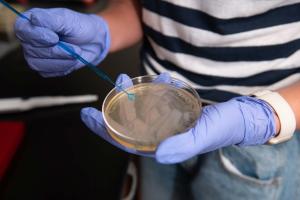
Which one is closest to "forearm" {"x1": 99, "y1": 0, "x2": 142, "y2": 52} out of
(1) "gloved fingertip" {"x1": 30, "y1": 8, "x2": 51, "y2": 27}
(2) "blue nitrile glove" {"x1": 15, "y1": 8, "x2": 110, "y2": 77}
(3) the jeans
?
(2) "blue nitrile glove" {"x1": 15, "y1": 8, "x2": 110, "y2": 77}

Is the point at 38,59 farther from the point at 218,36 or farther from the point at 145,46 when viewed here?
the point at 218,36

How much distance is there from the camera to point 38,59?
2.57 ft

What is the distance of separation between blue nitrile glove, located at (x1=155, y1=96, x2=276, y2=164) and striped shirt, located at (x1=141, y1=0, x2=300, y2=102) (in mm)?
131

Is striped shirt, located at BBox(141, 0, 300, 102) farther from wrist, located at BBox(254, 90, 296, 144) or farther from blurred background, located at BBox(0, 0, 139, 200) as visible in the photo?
blurred background, located at BBox(0, 0, 139, 200)

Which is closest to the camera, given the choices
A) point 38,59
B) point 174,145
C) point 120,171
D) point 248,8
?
point 174,145

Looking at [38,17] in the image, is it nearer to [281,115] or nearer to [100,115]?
[100,115]

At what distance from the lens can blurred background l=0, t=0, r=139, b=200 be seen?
0.84 m

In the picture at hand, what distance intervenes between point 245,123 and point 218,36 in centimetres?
20

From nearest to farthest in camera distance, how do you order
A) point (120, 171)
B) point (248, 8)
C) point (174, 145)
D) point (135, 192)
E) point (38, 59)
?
point (174, 145) → point (248, 8) → point (38, 59) → point (120, 171) → point (135, 192)

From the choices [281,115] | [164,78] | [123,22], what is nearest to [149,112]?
[164,78]

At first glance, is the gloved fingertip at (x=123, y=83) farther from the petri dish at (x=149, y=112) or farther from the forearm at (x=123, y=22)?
the forearm at (x=123, y=22)

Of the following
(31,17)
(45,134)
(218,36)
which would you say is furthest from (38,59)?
(218,36)

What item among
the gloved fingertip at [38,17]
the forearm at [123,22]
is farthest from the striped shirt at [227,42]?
the gloved fingertip at [38,17]

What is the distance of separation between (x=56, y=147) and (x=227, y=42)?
0.51 meters
